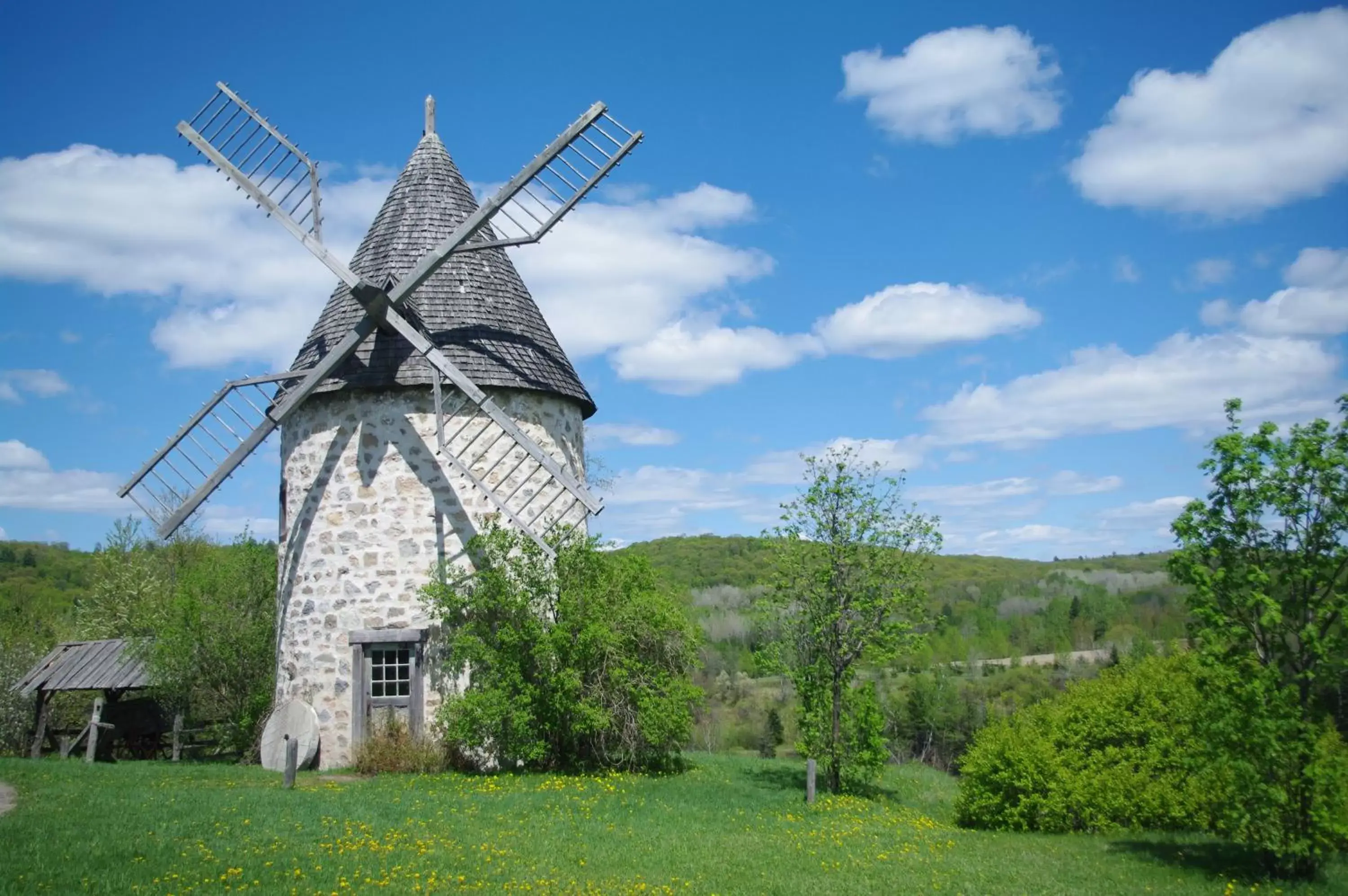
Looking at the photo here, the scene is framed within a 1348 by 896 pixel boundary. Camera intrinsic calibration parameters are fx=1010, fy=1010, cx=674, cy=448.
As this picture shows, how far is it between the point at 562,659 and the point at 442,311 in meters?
6.07

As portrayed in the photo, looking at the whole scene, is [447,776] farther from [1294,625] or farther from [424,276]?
[1294,625]

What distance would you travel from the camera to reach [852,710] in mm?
14695

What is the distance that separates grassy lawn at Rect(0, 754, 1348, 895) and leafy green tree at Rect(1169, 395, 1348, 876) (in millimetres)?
693

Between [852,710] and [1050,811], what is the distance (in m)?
2.91

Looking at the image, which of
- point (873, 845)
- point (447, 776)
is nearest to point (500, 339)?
point (447, 776)

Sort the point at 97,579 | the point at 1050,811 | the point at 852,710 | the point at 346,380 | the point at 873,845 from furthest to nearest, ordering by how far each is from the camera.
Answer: the point at 97,579 → the point at 346,380 → the point at 852,710 → the point at 1050,811 → the point at 873,845

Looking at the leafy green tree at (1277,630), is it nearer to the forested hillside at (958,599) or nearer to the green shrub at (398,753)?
the green shrub at (398,753)

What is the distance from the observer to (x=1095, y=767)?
1384 centimetres

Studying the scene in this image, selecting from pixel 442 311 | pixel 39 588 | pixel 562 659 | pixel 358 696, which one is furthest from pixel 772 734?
pixel 39 588

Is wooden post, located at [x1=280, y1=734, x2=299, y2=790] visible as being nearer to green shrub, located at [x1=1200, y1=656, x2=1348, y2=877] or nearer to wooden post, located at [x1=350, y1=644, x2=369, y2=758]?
wooden post, located at [x1=350, y1=644, x2=369, y2=758]

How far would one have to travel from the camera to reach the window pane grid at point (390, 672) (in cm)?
1527

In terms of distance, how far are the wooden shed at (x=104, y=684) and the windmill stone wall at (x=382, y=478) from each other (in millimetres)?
4110

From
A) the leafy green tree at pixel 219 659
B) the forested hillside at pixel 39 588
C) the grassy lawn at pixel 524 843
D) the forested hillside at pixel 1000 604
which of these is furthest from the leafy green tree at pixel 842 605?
the forested hillside at pixel 1000 604

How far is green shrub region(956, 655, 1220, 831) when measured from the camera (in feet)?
44.5
